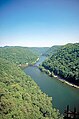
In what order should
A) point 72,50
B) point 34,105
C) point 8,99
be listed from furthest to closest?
point 72,50 < point 34,105 < point 8,99

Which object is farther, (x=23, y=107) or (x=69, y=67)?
(x=69, y=67)

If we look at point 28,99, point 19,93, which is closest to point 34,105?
point 28,99

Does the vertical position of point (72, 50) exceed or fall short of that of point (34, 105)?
it exceeds it

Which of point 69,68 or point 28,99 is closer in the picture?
point 28,99

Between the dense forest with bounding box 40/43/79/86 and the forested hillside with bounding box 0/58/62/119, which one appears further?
the dense forest with bounding box 40/43/79/86

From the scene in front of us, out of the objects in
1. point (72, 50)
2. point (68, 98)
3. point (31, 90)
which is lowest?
point (68, 98)

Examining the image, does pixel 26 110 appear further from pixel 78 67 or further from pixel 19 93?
pixel 78 67

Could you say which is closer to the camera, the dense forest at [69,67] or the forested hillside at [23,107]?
the forested hillside at [23,107]

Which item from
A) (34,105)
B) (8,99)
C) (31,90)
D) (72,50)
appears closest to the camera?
(8,99)

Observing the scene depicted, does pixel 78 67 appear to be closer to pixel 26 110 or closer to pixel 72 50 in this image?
pixel 72 50

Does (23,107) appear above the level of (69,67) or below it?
below
